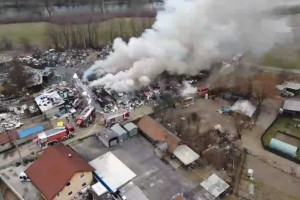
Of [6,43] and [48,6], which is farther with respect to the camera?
[48,6]

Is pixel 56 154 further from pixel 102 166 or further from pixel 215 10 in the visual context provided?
pixel 215 10

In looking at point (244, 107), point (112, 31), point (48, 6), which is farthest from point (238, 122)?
point (48, 6)

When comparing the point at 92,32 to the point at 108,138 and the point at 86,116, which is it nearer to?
the point at 86,116

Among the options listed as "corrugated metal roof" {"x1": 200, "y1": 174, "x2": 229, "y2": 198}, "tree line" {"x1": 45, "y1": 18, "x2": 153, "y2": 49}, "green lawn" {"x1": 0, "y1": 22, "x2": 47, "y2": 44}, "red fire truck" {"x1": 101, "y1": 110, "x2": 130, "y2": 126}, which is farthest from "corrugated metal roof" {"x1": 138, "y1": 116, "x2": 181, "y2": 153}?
"green lawn" {"x1": 0, "y1": 22, "x2": 47, "y2": 44}

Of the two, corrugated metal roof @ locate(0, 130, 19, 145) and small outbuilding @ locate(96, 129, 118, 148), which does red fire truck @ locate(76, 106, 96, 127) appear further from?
corrugated metal roof @ locate(0, 130, 19, 145)

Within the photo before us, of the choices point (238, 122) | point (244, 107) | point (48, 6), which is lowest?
→ point (238, 122)

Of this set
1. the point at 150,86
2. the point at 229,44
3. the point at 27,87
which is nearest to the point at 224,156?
the point at 150,86
